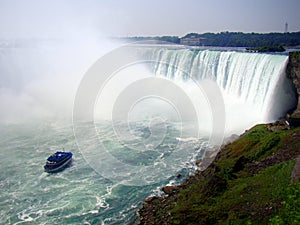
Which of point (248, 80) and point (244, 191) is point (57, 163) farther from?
point (248, 80)

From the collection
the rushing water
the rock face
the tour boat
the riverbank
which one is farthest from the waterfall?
the tour boat

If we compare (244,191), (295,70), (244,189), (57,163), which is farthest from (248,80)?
(57,163)

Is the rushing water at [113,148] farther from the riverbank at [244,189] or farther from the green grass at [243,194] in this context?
the green grass at [243,194]

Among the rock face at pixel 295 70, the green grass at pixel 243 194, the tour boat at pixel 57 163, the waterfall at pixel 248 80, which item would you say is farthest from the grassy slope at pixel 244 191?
the tour boat at pixel 57 163

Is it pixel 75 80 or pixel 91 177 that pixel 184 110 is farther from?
pixel 75 80

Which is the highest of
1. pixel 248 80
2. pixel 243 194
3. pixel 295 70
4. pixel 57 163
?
pixel 295 70

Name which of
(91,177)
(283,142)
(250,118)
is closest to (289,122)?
(283,142)
